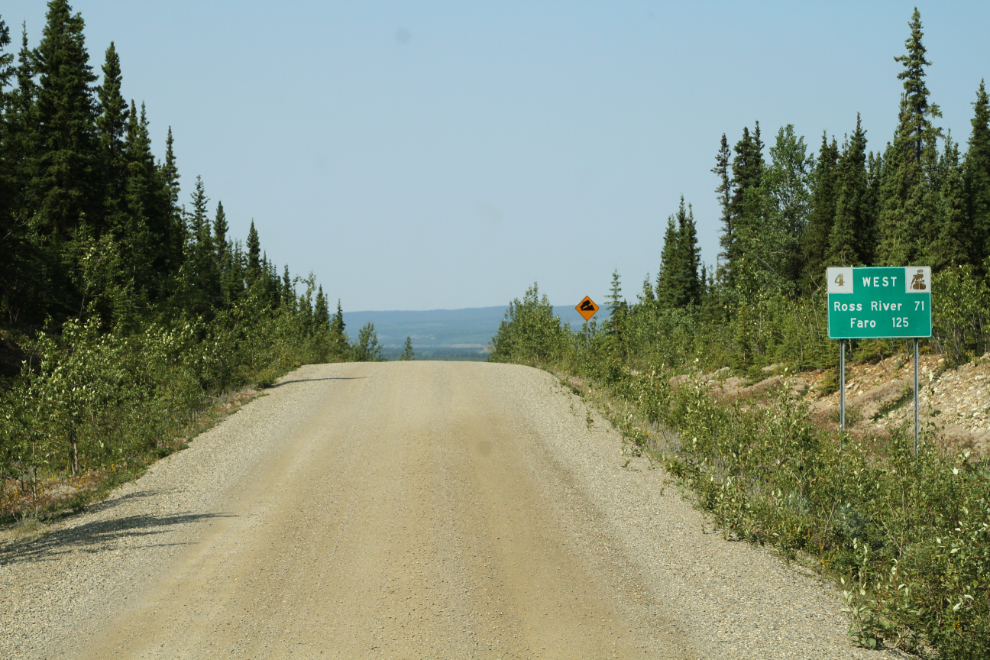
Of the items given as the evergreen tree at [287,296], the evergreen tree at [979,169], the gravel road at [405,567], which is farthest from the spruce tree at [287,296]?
the evergreen tree at [979,169]

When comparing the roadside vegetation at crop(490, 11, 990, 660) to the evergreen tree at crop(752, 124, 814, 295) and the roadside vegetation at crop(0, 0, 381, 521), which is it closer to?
the evergreen tree at crop(752, 124, 814, 295)

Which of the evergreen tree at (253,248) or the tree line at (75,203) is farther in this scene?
the evergreen tree at (253,248)

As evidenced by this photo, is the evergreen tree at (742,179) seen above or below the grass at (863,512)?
above

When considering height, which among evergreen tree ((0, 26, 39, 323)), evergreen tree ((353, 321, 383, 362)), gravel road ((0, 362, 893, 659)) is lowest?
gravel road ((0, 362, 893, 659))

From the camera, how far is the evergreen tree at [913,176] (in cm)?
4931

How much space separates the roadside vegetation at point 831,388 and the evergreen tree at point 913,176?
0.13 meters

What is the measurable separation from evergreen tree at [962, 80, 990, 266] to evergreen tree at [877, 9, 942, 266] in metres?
7.41

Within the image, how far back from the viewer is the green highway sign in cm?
1398

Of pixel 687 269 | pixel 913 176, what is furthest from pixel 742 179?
pixel 913 176

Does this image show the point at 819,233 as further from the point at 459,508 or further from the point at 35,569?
the point at 35,569

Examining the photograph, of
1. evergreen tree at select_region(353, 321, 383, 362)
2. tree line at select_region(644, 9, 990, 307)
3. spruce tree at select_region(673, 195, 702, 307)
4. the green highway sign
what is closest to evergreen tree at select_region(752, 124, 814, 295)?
tree line at select_region(644, 9, 990, 307)

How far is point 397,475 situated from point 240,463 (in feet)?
10.8

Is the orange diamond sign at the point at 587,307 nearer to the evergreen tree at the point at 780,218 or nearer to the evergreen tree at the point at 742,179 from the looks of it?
the evergreen tree at the point at 780,218

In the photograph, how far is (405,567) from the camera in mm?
8016
